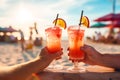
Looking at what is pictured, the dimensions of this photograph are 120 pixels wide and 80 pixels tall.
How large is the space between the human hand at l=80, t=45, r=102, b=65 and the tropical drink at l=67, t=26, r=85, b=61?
5cm

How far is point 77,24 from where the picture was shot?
2590 millimetres

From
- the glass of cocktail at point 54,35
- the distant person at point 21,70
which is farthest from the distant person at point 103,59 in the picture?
the distant person at point 21,70

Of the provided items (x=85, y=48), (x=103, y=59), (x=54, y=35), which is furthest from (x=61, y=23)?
(x=103, y=59)

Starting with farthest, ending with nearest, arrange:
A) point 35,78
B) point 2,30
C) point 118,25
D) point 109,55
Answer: point 2,30, point 118,25, point 109,55, point 35,78

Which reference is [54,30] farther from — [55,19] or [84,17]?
[84,17]

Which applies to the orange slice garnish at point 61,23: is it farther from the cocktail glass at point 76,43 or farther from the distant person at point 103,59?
the distant person at point 103,59

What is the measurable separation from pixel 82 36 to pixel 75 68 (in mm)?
298

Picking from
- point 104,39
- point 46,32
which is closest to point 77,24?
point 46,32

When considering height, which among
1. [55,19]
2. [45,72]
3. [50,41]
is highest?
[55,19]

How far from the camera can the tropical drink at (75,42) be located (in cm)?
246

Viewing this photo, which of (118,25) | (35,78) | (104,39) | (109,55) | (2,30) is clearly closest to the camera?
(35,78)

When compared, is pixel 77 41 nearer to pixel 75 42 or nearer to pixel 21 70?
pixel 75 42

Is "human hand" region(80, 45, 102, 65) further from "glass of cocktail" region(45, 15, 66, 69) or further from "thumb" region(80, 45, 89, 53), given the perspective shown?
"glass of cocktail" region(45, 15, 66, 69)

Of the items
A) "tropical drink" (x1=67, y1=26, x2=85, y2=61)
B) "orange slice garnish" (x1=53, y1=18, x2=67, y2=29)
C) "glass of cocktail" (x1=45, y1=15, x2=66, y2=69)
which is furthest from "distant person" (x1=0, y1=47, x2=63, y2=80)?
"orange slice garnish" (x1=53, y1=18, x2=67, y2=29)
